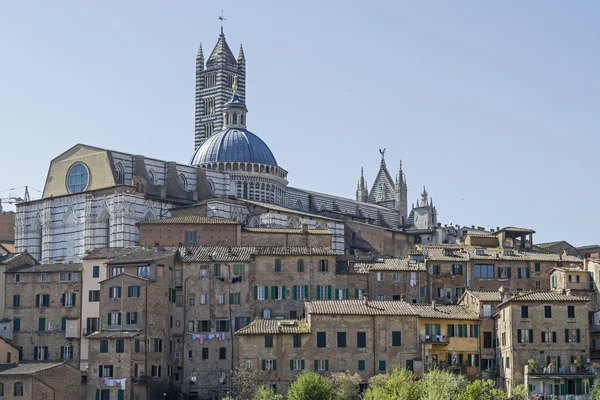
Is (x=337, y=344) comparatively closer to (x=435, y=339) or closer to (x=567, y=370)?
(x=435, y=339)

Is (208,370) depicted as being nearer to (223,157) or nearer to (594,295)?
(594,295)

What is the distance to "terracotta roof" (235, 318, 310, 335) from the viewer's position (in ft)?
196

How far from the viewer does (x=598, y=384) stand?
57.0 meters

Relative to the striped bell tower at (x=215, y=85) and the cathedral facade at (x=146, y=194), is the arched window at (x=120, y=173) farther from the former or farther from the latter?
the striped bell tower at (x=215, y=85)

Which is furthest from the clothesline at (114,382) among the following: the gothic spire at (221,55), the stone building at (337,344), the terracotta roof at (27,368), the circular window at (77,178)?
the gothic spire at (221,55)

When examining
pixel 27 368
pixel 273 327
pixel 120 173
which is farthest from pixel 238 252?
pixel 120 173

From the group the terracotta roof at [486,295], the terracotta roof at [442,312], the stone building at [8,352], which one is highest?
the terracotta roof at [486,295]

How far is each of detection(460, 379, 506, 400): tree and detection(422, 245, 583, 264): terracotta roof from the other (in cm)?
1272

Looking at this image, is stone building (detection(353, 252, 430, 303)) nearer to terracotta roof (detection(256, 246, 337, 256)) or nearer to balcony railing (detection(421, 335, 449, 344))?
terracotta roof (detection(256, 246, 337, 256))

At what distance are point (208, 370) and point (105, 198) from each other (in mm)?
21530

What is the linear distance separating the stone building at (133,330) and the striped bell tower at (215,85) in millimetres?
58812

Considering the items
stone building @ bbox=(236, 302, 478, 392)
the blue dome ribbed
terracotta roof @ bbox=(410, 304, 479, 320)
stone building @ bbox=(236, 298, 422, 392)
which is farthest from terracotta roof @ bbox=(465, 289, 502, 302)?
the blue dome ribbed

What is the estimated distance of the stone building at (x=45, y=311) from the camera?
6550cm

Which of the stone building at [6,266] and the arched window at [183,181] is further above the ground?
the arched window at [183,181]
